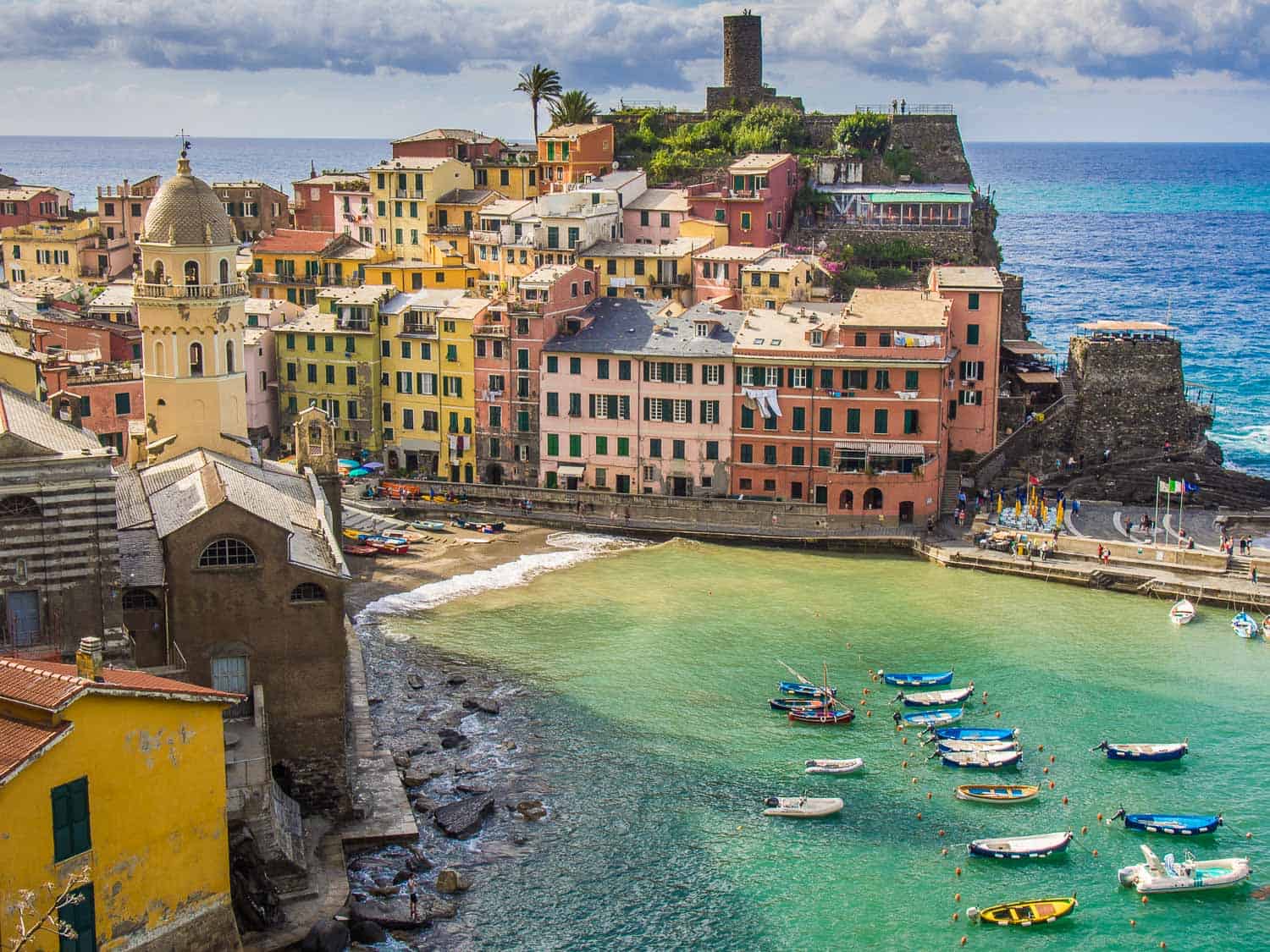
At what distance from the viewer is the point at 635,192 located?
10838cm

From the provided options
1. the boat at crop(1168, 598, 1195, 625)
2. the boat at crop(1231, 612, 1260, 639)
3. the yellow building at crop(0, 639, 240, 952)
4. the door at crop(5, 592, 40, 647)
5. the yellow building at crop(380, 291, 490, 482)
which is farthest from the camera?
the yellow building at crop(380, 291, 490, 482)

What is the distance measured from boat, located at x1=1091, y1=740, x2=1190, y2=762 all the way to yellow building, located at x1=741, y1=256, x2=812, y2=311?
41916 mm

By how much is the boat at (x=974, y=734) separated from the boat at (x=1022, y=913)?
35.0 ft

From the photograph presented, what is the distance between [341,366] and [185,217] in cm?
3361

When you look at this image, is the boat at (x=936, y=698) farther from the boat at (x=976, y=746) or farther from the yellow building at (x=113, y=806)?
the yellow building at (x=113, y=806)

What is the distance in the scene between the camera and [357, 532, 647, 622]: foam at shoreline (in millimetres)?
71500

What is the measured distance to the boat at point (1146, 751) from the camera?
2175 inches

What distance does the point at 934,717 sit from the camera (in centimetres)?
5853

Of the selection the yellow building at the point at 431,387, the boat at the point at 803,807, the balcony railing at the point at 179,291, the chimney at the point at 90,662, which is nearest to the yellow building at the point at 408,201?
the yellow building at the point at 431,387

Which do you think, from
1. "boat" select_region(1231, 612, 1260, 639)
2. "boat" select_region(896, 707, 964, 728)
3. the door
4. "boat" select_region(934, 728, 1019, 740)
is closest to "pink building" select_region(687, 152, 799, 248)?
"boat" select_region(1231, 612, 1260, 639)

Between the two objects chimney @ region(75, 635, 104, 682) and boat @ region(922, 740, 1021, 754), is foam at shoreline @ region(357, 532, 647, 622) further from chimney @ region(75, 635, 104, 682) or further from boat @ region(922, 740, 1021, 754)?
chimney @ region(75, 635, 104, 682)

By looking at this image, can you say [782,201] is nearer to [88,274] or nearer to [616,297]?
[616,297]

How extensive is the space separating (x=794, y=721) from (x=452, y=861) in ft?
48.9

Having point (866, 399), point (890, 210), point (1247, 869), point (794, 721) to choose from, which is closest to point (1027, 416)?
point (866, 399)
